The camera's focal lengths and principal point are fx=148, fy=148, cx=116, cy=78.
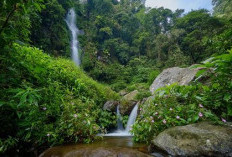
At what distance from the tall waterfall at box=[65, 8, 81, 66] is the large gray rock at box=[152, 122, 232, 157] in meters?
17.5

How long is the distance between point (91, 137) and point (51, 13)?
50.9 ft

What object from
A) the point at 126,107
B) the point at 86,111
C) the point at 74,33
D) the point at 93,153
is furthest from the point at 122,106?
the point at 74,33

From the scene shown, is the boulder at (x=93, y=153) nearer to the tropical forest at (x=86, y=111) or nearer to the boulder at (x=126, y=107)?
the tropical forest at (x=86, y=111)

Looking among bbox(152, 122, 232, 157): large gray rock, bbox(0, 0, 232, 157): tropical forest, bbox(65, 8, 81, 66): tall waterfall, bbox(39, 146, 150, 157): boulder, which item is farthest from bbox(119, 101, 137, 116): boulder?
bbox(65, 8, 81, 66): tall waterfall

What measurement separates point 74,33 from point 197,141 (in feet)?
75.5

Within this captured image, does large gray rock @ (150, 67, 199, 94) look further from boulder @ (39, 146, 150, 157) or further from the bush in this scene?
boulder @ (39, 146, 150, 157)

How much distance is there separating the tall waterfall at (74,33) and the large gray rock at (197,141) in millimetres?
17527

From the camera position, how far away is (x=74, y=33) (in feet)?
73.5

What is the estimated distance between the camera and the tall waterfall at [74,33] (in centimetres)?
1945

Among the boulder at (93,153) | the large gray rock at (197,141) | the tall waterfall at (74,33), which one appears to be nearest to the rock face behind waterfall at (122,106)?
the boulder at (93,153)

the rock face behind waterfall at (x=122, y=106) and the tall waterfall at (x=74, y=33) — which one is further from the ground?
the tall waterfall at (x=74, y=33)

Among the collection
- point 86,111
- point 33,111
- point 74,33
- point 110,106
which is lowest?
point 110,106

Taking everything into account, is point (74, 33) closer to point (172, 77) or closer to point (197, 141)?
point (172, 77)

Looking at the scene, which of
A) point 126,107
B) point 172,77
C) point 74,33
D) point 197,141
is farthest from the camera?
point 74,33
